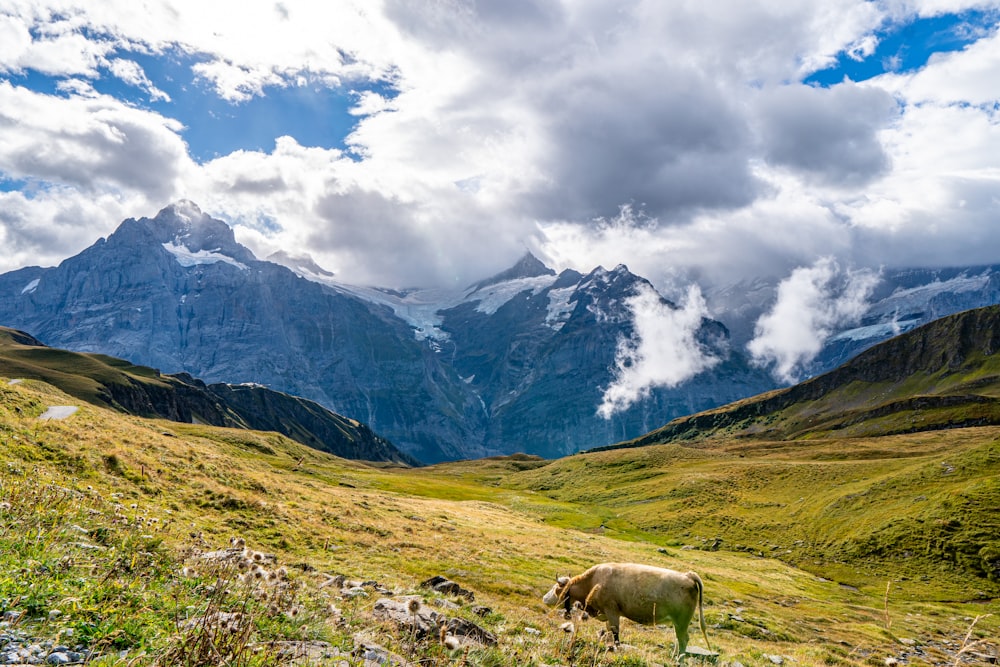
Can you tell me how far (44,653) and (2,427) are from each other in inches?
870

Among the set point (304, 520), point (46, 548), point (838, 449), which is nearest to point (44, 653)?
point (46, 548)

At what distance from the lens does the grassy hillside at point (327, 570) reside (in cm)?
732

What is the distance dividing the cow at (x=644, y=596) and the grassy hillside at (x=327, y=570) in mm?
841

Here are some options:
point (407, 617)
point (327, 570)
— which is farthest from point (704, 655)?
point (327, 570)

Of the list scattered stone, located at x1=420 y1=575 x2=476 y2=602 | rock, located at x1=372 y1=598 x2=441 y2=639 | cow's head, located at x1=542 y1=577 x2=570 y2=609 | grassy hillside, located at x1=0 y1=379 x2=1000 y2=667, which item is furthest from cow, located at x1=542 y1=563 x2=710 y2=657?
rock, located at x1=372 y1=598 x2=441 y2=639

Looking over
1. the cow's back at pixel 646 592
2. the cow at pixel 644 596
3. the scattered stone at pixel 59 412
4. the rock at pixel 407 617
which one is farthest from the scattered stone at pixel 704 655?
the scattered stone at pixel 59 412

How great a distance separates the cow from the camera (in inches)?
604

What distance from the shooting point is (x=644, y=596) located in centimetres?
1545

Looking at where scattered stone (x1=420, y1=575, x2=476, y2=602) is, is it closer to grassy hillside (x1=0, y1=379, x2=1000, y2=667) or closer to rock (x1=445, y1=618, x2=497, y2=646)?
grassy hillside (x1=0, y1=379, x2=1000, y2=667)

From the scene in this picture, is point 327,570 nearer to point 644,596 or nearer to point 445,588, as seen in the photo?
point 445,588

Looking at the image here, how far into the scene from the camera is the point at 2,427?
71.5 feet

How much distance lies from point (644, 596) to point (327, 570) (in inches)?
470

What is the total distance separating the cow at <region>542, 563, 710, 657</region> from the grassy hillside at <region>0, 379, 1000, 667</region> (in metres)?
0.84

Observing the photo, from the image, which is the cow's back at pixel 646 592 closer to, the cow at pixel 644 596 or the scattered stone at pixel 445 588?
the cow at pixel 644 596
